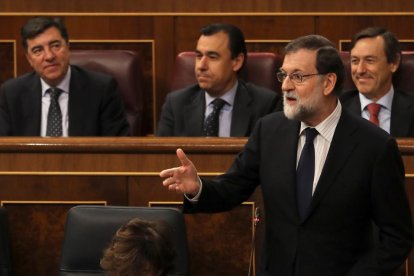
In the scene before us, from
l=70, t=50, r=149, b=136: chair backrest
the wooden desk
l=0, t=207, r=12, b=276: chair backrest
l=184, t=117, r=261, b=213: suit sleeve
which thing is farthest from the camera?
l=70, t=50, r=149, b=136: chair backrest

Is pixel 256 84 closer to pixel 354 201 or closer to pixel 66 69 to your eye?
pixel 66 69

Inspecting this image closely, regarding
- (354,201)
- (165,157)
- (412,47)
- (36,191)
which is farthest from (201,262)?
(412,47)

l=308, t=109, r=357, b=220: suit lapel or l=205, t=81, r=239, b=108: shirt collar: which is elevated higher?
l=205, t=81, r=239, b=108: shirt collar

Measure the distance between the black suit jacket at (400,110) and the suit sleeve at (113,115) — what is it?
565mm

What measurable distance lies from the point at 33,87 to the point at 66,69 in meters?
0.10

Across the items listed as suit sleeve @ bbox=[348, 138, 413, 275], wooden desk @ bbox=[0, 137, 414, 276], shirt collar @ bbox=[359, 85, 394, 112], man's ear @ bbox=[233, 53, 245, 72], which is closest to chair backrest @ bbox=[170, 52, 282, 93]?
man's ear @ bbox=[233, 53, 245, 72]

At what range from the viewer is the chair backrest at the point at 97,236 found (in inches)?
65.0

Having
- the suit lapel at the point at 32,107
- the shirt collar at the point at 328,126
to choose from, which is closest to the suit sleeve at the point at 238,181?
the shirt collar at the point at 328,126

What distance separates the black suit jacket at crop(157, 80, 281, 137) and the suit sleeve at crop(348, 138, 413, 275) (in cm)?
88

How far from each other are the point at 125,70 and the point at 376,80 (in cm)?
67

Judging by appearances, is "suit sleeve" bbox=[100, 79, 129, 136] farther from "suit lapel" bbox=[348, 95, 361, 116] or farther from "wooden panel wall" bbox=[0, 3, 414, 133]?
"suit lapel" bbox=[348, 95, 361, 116]

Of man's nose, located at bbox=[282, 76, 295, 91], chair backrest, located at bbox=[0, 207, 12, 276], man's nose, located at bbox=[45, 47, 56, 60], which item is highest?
man's nose, located at bbox=[45, 47, 56, 60]

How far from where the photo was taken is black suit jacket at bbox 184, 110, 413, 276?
1.50 metres

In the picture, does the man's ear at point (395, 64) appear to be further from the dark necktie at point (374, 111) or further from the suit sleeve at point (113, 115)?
the suit sleeve at point (113, 115)
